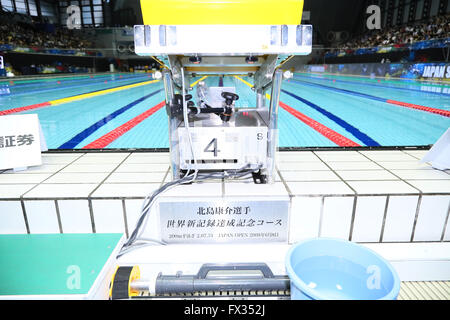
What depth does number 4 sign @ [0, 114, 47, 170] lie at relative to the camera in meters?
1.43

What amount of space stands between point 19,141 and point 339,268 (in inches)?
64.1

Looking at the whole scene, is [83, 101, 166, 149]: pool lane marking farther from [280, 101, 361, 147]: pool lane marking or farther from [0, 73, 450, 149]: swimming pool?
[280, 101, 361, 147]: pool lane marking

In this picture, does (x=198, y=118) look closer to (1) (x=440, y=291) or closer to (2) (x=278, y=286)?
(2) (x=278, y=286)

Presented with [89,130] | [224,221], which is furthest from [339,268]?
[89,130]

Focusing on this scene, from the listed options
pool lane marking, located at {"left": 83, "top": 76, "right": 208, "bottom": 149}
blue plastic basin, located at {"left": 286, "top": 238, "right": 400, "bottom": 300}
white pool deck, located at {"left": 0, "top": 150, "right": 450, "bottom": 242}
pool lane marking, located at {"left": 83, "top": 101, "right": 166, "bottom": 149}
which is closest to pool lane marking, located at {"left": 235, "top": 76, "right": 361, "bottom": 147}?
white pool deck, located at {"left": 0, "top": 150, "right": 450, "bottom": 242}

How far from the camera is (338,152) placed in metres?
1.84

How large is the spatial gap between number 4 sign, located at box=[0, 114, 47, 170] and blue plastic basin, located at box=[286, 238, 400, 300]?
143 cm

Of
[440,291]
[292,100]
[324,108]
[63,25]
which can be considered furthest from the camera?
[63,25]

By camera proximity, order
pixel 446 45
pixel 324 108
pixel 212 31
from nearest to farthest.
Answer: pixel 212 31 < pixel 324 108 < pixel 446 45

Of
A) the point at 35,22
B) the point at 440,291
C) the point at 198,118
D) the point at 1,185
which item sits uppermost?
the point at 35,22

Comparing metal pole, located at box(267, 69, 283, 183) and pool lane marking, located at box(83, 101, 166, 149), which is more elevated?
metal pole, located at box(267, 69, 283, 183)

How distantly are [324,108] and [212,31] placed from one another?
13.6 ft

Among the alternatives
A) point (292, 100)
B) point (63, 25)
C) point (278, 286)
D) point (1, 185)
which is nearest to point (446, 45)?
point (292, 100)

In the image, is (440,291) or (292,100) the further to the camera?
(292,100)
